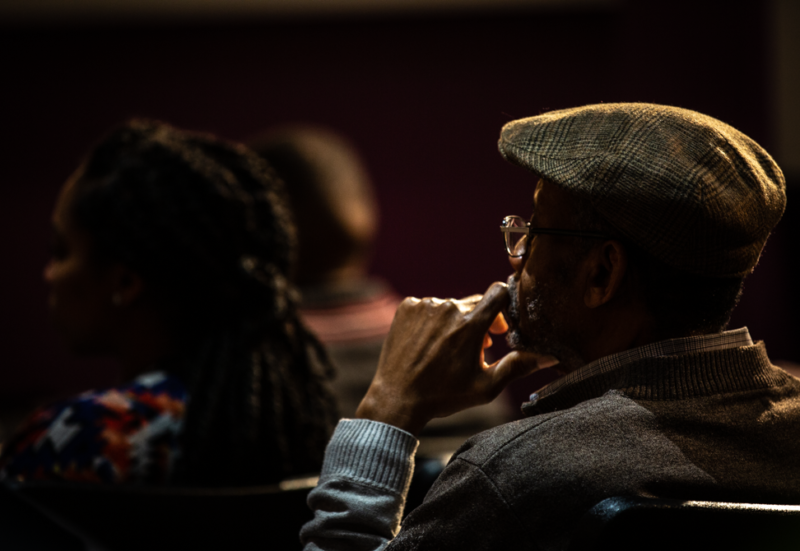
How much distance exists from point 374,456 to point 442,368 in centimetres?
16

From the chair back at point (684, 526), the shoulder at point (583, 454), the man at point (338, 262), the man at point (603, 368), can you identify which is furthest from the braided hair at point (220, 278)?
the chair back at point (684, 526)

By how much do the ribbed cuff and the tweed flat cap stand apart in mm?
405

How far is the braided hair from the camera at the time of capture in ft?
5.29

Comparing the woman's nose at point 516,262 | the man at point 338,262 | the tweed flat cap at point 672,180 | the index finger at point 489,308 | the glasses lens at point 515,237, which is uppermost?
the tweed flat cap at point 672,180

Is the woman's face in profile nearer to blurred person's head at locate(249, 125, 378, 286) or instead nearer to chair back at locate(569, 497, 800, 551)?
blurred person's head at locate(249, 125, 378, 286)

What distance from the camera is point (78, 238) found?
172 cm

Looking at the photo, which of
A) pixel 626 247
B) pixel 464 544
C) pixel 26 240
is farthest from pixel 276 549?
pixel 26 240

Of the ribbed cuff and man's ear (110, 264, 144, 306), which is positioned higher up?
man's ear (110, 264, 144, 306)

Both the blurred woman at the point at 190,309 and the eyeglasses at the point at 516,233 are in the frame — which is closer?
the eyeglasses at the point at 516,233

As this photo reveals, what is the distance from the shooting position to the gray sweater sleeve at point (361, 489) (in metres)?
1.02

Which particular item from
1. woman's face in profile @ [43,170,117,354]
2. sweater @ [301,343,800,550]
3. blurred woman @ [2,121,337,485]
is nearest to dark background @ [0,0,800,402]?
blurred woman @ [2,121,337,485]

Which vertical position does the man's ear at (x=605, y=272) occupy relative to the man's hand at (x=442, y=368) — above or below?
above

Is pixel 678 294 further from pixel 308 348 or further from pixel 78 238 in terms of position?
pixel 78 238

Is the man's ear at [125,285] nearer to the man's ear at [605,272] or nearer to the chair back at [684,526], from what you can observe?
the man's ear at [605,272]
